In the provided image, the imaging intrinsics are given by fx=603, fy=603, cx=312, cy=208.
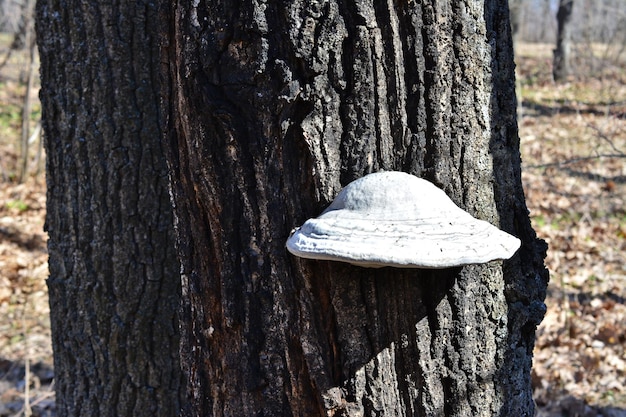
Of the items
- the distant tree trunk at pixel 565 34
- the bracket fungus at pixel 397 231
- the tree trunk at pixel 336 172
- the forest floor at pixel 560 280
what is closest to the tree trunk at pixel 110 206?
the forest floor at pixel 560 280

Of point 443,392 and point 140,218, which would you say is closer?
point 443,392

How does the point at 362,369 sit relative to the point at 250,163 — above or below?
below

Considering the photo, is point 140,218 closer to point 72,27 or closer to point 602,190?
point 72,27

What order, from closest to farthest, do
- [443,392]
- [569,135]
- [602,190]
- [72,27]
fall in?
1. [443,392]
2. [72,27]
3. [602,190]
4. [569,135]

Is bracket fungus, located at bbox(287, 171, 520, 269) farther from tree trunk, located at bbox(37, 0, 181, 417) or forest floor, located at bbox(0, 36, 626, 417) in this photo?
forest floor, located at bbox(0, 36, 626, 417)

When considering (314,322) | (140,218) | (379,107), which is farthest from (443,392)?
(140,218)

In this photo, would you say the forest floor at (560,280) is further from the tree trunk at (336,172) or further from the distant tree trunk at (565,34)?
the distant tree trunk at (565,34)
